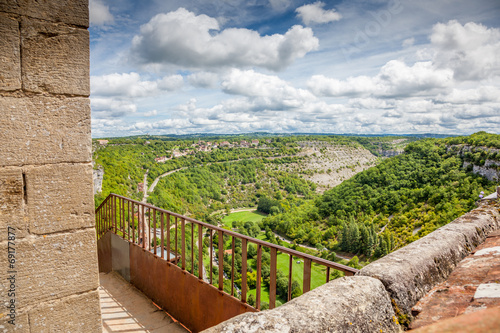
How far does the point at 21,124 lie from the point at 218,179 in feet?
285

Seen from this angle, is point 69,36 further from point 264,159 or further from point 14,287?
point 264,159

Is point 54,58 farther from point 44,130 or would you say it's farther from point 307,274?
point 307,274

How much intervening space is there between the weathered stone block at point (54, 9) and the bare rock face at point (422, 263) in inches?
88.4

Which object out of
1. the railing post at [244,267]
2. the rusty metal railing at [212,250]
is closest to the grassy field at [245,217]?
the rusty metal railing at [212,250]

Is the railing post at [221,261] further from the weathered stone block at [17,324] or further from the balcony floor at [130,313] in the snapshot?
the weathered stone block at [17,324]

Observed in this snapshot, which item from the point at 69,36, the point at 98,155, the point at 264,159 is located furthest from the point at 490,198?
the point at 264,159

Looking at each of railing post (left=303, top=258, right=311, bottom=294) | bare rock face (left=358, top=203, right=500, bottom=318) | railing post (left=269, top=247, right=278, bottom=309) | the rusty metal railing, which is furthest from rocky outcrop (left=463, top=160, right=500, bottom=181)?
railing post (left=303, top=258, right=311, bottom=294)

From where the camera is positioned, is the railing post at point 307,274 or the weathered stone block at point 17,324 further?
the railing post at point 307,274

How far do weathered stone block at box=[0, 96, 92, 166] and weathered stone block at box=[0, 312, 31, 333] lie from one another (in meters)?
0.89

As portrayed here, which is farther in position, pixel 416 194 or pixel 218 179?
pixel 218 179

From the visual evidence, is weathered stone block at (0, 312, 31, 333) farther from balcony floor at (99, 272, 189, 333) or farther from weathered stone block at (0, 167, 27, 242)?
balcony floor at (99, 272, 189, 333)

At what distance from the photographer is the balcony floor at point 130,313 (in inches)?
137

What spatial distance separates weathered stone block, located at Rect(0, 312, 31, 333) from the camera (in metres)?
1.74

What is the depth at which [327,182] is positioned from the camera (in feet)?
344
